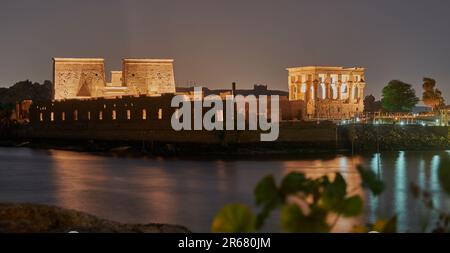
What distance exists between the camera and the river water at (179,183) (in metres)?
18.4

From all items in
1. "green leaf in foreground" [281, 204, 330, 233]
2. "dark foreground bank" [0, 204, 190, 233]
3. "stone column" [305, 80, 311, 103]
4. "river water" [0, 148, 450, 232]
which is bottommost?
"river water" [0, 148, 450, 232]

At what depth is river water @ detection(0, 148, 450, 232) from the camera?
1838cm

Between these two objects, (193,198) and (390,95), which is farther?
(390,95)

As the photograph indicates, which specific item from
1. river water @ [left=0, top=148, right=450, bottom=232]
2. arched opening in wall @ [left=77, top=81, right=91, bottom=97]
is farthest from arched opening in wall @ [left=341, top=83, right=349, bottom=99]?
arched opening in wall @ [left=77, top=81, right=91, bottom=97]

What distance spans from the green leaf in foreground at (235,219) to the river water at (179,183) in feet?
33.4

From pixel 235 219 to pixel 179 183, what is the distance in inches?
979

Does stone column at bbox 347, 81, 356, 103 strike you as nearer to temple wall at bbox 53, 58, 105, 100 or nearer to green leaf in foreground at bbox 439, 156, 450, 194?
temple wall at bbox 53, 58, 105, 100

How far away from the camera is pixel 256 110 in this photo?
154ft

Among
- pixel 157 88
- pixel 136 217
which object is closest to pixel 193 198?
pixel 136 217

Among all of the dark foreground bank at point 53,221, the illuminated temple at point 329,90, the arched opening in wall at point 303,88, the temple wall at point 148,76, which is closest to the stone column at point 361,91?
the illuminated temple at point 329,90

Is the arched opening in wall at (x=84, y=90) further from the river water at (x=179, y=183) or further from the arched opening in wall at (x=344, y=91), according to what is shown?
the arched opening in wall at (x=344, y=91)

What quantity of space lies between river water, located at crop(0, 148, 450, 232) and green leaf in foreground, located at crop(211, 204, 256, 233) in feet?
33.4
